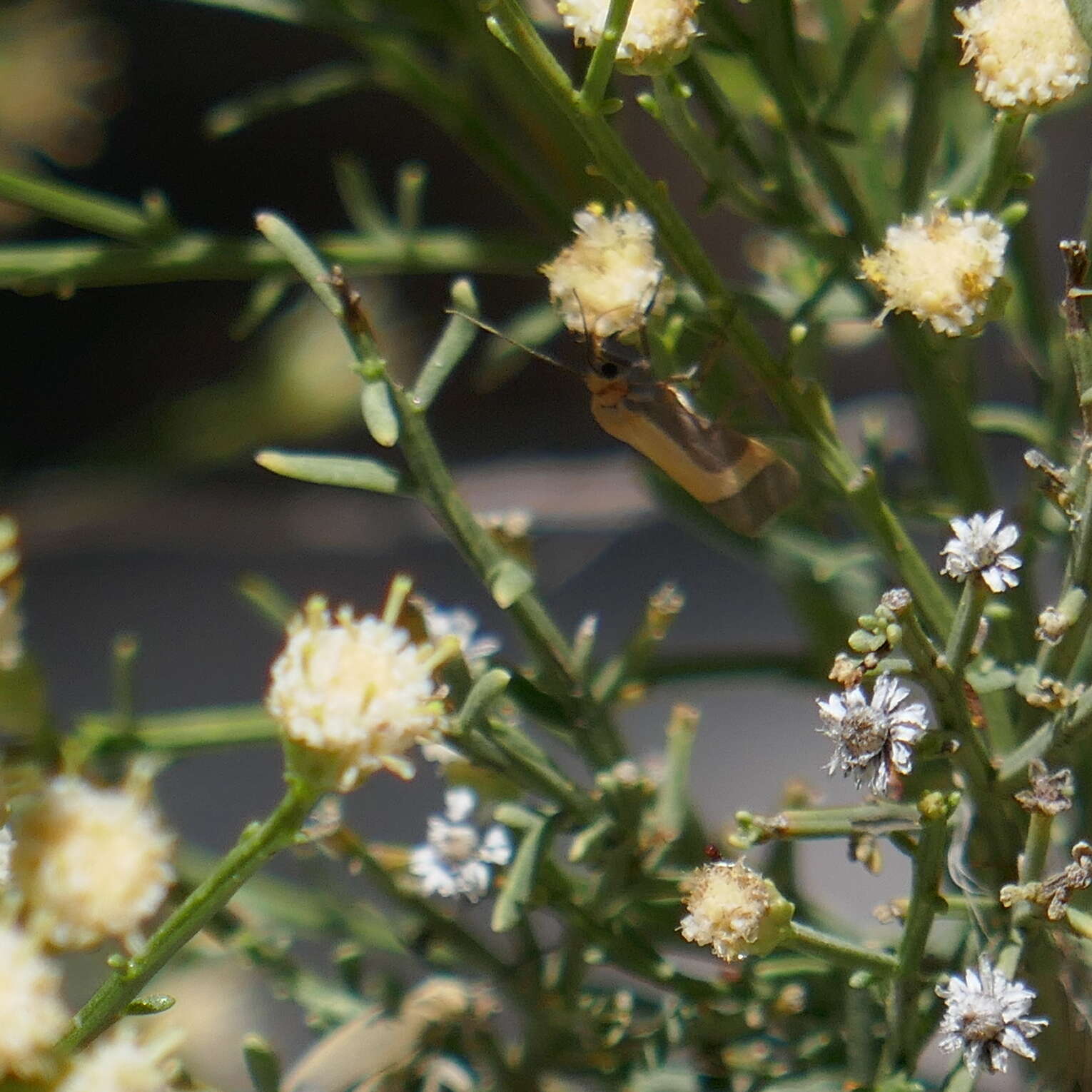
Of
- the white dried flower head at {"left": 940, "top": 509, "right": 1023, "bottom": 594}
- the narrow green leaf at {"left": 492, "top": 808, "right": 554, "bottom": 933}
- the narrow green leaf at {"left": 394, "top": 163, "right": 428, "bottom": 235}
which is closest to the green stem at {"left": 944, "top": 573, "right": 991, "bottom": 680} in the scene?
the white dried flower head at {"left": 940, "top": 509, "right": 1023, "bottom": 594}

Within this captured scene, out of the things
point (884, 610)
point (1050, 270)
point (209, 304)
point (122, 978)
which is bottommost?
point (122, 978)

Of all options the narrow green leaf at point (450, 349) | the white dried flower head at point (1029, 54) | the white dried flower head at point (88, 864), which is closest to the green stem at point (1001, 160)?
the white dried flower head at point (1029, 54)

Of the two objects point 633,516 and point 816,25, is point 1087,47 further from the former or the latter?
point 633,516

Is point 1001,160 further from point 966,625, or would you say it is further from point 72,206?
point 72,206

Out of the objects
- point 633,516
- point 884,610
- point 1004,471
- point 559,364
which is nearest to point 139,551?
point 633,516

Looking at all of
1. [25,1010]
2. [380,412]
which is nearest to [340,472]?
[380,412]

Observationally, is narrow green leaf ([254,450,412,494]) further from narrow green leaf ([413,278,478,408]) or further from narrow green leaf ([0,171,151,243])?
narrow green leaf ([0,171,151,243])
